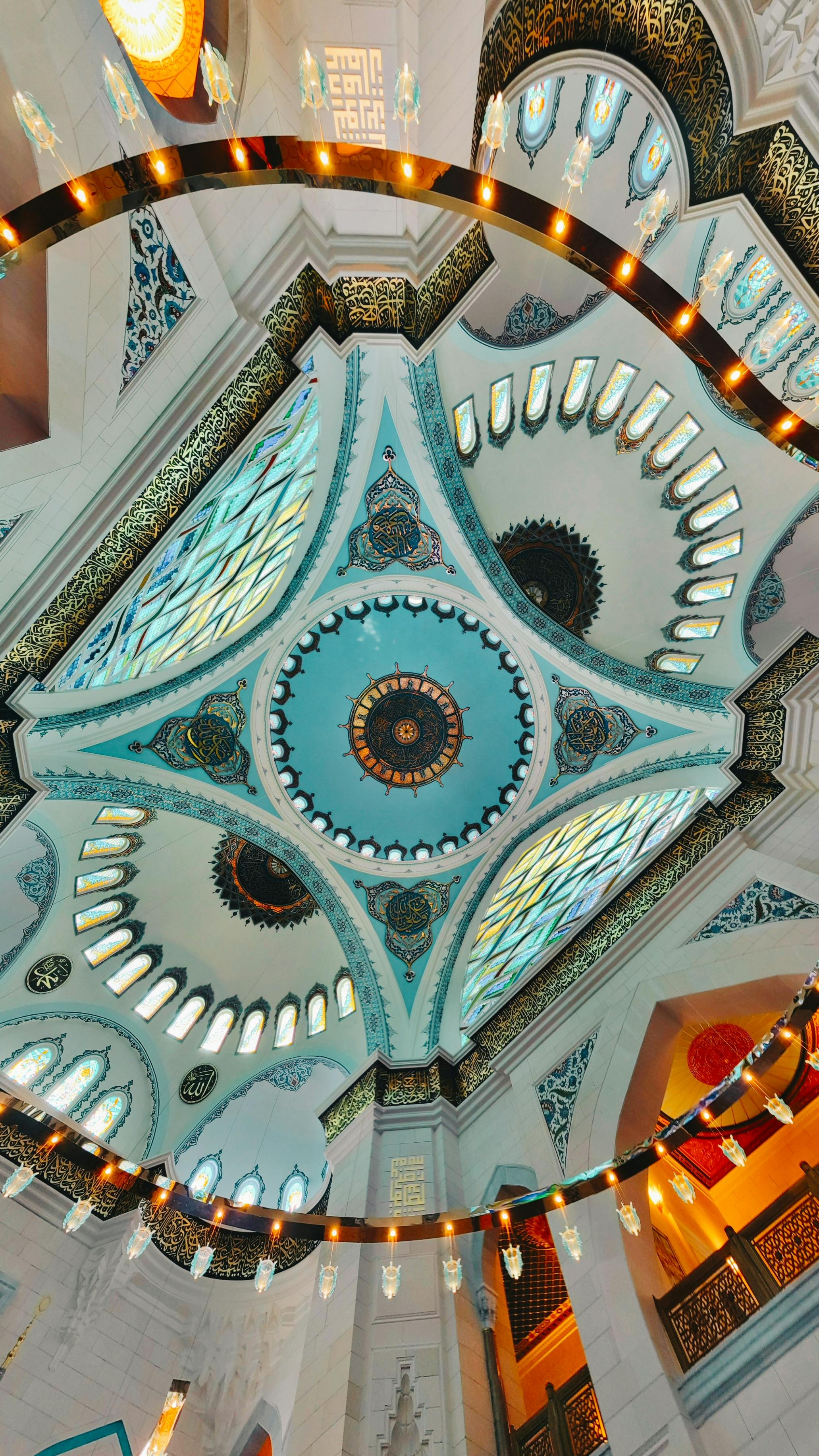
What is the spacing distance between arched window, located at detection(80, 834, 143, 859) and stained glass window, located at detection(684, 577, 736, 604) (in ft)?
22.5

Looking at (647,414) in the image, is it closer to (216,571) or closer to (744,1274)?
(216,571)

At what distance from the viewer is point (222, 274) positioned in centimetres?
429

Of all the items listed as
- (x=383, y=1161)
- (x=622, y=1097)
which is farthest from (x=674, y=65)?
(x=383, y=1161)

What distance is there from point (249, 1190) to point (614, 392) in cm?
1006

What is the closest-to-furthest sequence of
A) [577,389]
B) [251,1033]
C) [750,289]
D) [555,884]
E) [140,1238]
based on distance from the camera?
[140,1238] < [750,289] < [577,389] < [555,884] < [251,1033]

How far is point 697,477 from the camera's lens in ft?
24.6

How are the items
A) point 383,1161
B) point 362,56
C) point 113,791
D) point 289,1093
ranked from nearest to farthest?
point 362,56 < point 383,1161 < point 113,791 < point 289,1093

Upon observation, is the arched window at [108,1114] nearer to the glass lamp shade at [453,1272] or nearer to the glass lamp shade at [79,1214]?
the glass lamp shade at [79,1214]

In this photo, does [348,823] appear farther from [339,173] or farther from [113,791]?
[339,173]

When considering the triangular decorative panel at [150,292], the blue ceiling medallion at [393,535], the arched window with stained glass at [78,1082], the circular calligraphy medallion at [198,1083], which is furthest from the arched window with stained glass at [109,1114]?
the triangular decorative panel at [150,292]

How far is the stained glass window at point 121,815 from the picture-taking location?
26.1 ft

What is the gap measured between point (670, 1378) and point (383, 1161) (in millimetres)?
3156

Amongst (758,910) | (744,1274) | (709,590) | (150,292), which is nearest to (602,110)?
(150,292)

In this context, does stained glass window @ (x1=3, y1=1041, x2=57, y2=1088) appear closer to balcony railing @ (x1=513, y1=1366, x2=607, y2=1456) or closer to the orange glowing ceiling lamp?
balcony railing @ (x1=513, y1=1366, x2=607, y2=1456)
